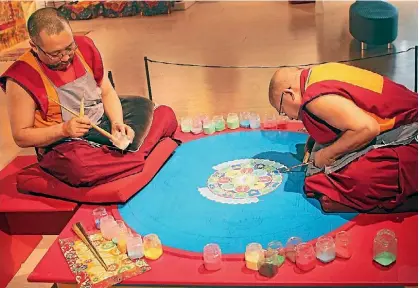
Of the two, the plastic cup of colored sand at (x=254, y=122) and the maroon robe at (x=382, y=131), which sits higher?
the maroon robe at (x=382, y=131)

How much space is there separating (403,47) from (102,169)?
3865 millimetres

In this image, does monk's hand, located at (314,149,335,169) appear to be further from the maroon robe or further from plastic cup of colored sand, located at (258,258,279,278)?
plastic cup of colored sand, located at (258,258,279,278)

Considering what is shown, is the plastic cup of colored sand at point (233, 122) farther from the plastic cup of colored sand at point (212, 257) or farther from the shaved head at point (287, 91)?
the plastic cup of colored sand at point (212, 257)

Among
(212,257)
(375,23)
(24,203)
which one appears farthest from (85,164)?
(375,23)

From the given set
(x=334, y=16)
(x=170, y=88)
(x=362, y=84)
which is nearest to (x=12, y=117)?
(x=362, y=84)

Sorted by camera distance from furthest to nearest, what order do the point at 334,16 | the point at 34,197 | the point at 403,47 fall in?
1. the point at 334,16
2. the point at 403,47
3. the point at 34,197

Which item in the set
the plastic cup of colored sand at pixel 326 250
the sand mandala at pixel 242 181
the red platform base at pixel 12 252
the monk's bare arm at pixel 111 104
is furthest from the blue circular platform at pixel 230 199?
the red platform base at pixel 12 252

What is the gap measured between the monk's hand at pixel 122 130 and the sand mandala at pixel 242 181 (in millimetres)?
402

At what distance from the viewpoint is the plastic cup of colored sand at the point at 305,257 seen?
6.16 feet

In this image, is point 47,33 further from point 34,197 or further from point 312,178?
point 312,178

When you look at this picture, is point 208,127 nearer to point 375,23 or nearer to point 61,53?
point 61,53

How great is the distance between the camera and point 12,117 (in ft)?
7.75

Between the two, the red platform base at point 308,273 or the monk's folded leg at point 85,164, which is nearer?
the red platform base at point 308,273

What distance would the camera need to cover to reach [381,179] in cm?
210
